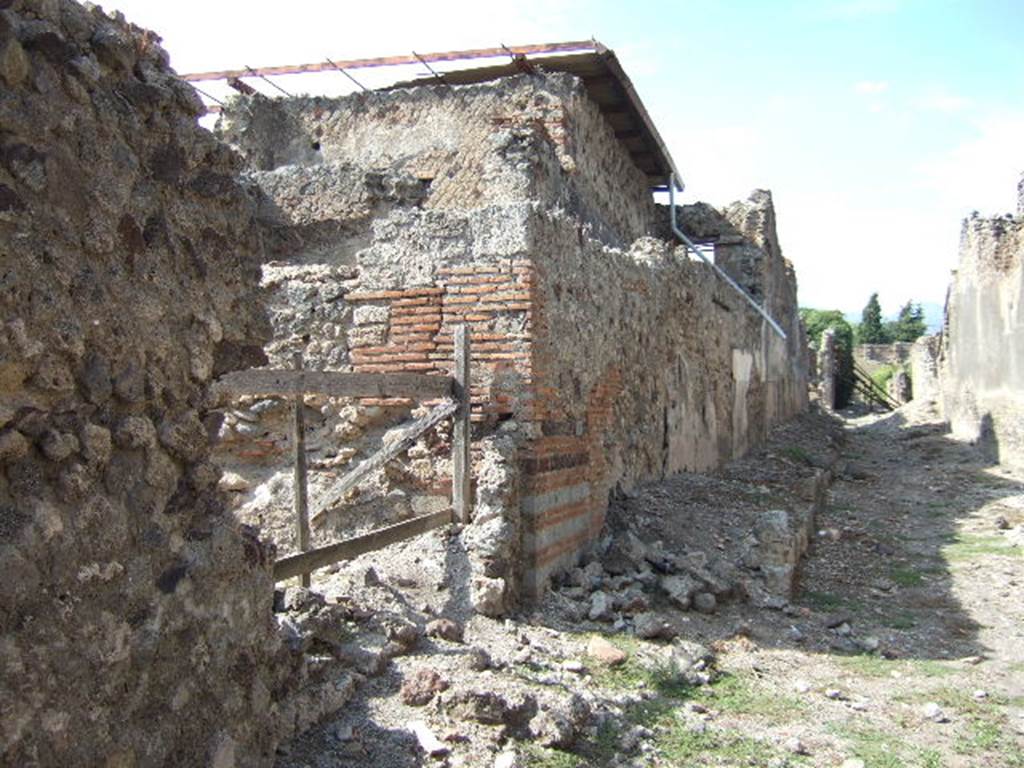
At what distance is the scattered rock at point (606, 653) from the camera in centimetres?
470

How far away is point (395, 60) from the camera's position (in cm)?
1037

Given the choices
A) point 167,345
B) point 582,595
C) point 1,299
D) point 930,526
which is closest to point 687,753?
point 582,595

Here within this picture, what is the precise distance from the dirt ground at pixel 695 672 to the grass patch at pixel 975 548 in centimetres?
8

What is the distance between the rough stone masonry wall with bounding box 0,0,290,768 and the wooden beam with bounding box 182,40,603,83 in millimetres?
7410

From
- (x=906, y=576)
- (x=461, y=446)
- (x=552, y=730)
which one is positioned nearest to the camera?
(x=552, y=730)

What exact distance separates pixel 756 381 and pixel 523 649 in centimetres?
1112

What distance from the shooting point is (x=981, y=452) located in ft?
47.4

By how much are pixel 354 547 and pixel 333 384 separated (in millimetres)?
725

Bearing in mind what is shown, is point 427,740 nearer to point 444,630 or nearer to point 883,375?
point 444,630

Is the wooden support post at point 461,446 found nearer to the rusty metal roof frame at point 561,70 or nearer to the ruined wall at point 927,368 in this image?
the rusty metal roof frame at point 561,70

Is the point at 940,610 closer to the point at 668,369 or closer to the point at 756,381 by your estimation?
the point at 668,369

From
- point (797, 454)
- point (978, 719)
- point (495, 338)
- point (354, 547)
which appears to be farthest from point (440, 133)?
point (978, 719)

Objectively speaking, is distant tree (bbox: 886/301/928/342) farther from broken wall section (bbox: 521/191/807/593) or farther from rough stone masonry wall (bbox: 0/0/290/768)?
rough stone masonry wall (bbox: 0/0/290/768)

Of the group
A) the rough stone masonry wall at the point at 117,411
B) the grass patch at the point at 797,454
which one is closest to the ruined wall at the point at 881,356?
the grass patch at the point at 797,454
